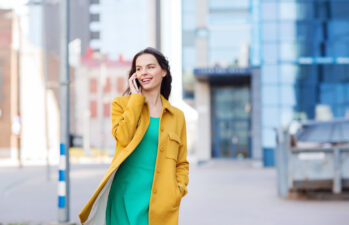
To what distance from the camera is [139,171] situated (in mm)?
2963

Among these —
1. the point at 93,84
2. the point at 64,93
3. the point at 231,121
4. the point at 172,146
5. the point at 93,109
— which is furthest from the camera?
the point at 93,109

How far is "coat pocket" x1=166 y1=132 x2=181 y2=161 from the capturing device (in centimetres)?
303

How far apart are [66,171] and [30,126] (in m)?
37.6

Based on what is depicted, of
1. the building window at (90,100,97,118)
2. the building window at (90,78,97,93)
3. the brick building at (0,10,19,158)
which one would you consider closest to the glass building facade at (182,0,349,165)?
the brick building at (0,10,19,158)

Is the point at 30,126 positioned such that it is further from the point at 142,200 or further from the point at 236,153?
the point at 142,200

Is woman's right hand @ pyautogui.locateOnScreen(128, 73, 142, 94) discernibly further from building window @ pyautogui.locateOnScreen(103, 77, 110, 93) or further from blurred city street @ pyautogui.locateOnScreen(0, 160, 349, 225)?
building window @ pyautogui.locateOnScreen(103, 77, 110, 93)

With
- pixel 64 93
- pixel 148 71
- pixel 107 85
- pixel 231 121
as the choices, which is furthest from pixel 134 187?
pixel 107 85

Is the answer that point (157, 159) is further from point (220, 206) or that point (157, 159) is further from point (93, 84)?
point (93, 84)

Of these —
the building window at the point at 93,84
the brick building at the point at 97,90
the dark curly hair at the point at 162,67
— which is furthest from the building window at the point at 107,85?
the dark curly hair at the point at 162,67

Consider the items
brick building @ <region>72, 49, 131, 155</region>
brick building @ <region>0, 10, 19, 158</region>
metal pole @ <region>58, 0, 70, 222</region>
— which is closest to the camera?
metal pole @ <region>58, 0, 70, 222</region>

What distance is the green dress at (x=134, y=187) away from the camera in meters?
2.94

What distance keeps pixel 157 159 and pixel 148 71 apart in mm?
531

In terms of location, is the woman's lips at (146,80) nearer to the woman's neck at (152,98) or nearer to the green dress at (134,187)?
the woman's neck at (152,98)

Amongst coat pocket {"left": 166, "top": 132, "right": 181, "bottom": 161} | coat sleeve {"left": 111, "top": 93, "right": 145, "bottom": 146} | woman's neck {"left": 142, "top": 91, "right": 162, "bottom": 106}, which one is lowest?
coat pocket {"left": 166, "top": 132, "right": 181, "bottom": 161}
